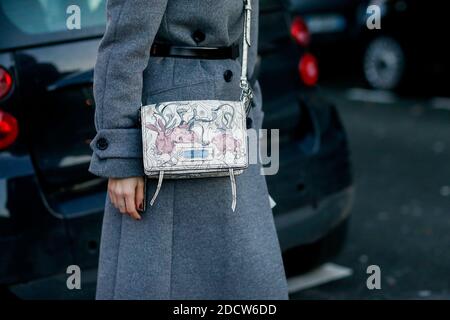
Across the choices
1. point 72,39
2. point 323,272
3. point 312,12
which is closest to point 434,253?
point 323,272

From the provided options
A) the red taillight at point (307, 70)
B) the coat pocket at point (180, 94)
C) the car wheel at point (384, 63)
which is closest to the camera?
the coat pocket at point (180, 94)

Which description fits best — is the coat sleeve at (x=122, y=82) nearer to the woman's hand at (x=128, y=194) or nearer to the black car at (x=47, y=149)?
the woman's hand at (x=128, y=194)

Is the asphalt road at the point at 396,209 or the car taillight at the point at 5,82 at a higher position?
the car taillight at the point at 5,82

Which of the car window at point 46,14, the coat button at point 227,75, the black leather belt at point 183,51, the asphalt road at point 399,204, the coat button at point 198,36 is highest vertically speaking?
the car window at point 46,14

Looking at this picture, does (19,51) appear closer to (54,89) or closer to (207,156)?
(54,89)

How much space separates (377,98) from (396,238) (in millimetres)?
4997

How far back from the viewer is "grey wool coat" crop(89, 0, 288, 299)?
232 cm

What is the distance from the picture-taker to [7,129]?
3.29 meters

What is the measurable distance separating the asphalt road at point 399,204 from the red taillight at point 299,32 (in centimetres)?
122

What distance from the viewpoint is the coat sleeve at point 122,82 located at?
229cm

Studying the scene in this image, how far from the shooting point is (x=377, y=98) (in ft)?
32.5

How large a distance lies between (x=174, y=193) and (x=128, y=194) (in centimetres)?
14

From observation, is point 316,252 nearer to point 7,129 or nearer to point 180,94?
point 7,129

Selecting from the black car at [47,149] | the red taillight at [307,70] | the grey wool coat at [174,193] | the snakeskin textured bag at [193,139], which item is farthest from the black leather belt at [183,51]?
the red taillight at [307,70]
